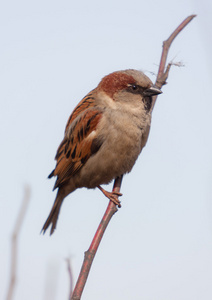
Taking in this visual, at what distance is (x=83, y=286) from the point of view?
2344 mm

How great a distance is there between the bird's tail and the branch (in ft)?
2.72

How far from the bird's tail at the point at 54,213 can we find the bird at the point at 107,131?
0.16m

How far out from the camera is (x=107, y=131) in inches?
176

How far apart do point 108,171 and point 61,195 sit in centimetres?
77

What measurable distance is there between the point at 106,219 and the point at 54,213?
6.19 ft

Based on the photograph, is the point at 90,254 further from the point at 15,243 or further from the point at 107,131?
the point at 107,131

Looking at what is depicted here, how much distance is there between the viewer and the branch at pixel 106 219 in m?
2.37

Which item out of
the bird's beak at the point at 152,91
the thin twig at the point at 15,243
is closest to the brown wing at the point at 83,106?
the bird's beak at the point at 152,91

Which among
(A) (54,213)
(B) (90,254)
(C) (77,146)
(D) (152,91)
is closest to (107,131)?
(C) (77,146)

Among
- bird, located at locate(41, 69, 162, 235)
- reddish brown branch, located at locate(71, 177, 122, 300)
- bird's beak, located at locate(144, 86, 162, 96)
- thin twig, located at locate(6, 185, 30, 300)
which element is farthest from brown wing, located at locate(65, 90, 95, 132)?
thin twig, located at locate(6, 185, 30, 300)

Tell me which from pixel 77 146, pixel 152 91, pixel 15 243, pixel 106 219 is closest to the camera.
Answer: pixel 15 243

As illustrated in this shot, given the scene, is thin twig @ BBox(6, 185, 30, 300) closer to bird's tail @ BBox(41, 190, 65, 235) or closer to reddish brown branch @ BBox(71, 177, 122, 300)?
reddish brown branch @ BBox(71, 177, 122, 300)

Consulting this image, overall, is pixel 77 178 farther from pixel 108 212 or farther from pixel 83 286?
pixel 83 286

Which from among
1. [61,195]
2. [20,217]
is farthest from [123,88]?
[20,217]
